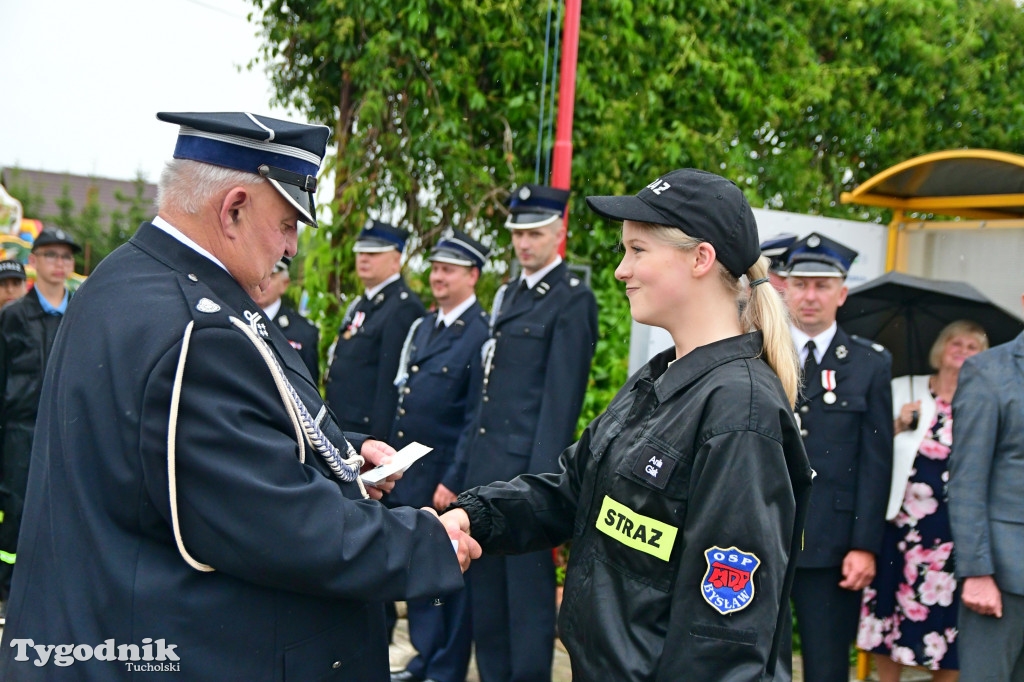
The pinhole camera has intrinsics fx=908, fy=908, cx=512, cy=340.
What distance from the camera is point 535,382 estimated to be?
462 centimetres

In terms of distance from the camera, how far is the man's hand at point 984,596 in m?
3.25

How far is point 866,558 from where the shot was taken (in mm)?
3828

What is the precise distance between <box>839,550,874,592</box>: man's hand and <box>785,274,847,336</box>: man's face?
0.97m

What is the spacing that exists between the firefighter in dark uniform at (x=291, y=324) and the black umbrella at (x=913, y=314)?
3273mm

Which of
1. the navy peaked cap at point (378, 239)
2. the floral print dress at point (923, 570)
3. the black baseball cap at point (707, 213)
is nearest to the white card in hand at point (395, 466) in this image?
the black baseball cap at point (707, 213)

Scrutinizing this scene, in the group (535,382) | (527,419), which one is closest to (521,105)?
(535,382)

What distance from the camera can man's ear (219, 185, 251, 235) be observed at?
6.50 ft

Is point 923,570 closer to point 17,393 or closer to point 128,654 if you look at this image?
point 128,654

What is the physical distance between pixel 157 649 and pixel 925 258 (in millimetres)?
5089

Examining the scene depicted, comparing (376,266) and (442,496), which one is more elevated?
(376,266)

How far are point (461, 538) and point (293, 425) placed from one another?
614 millimetres

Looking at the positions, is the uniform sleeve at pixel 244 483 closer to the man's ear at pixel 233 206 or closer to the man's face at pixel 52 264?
the man's ear at pixel 233 206

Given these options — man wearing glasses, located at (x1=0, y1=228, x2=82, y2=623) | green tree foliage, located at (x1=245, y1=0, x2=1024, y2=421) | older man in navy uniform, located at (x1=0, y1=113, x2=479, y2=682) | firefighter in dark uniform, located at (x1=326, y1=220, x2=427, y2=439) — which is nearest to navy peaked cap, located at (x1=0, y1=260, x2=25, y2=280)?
man wearing glasses, located at (x1=0, y1=228, x2=82, y2=623)

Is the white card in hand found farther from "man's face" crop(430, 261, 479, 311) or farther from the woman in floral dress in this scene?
"man's face" crop(430, 261, 479, 311)
